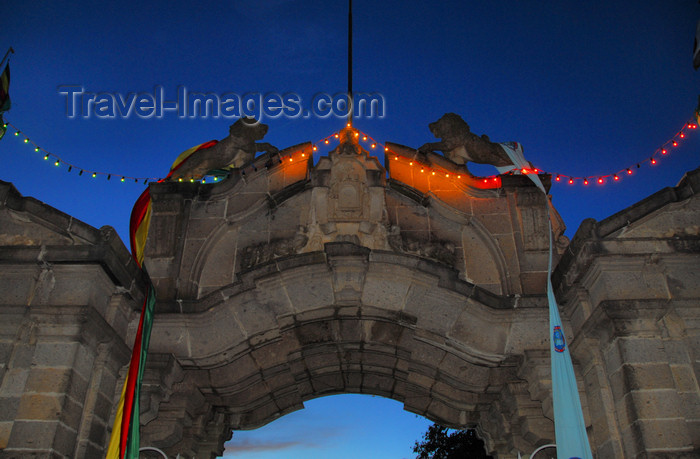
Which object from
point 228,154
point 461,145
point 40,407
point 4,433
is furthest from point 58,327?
point 461,145

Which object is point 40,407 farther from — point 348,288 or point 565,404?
point 565,404

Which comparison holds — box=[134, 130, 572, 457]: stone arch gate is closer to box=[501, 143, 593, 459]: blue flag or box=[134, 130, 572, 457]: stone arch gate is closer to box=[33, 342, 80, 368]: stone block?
box=[501, 143, 593, 459]: blue flag

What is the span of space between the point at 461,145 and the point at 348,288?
112 inches

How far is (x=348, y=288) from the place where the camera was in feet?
24.1

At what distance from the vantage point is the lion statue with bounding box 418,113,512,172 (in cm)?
865

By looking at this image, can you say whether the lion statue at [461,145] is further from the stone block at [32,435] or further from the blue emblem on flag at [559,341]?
the stone block at [32,435]

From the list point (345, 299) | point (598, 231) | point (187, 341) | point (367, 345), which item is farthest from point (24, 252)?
point (598, 231)

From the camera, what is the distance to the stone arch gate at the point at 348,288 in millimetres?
7180

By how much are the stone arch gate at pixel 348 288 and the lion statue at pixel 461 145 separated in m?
0.42

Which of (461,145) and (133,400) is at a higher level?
(461,145)

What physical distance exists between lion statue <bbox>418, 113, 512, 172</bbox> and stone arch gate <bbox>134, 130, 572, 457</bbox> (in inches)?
16.6

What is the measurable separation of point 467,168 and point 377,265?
2.23 meters

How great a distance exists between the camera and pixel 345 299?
24.3 feet

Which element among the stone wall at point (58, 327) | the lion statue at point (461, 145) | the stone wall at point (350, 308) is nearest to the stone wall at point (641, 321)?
the stone wall at point (350, 308)
